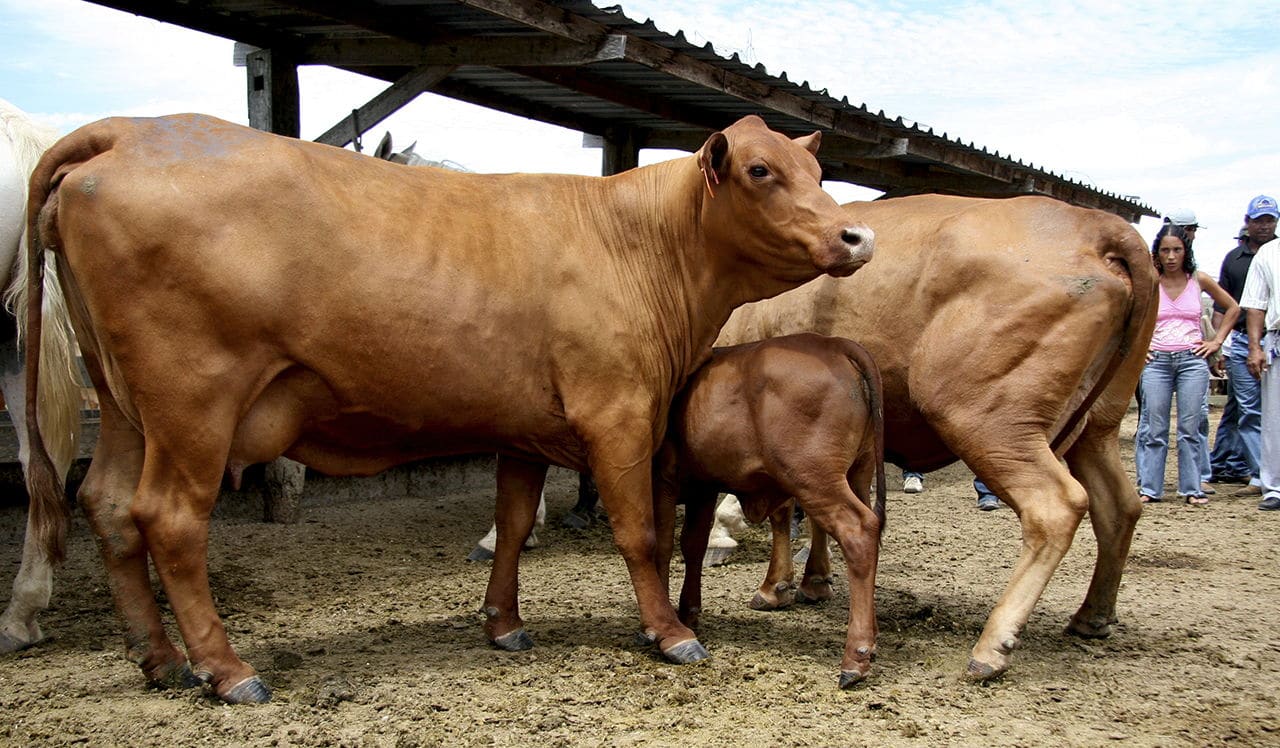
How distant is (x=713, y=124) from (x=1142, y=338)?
481 centimetres

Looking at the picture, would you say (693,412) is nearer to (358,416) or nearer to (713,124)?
(358,416)

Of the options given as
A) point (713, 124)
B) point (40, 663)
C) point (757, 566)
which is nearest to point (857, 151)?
point (713, 124)

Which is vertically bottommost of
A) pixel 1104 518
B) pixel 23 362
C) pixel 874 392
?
pixel 1104 518

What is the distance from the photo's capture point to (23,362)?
503cm

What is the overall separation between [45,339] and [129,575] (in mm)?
1286

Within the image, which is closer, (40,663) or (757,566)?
(40,663)

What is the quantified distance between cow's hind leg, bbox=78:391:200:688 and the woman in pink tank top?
7.80 meters

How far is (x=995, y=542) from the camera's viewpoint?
7551 mm

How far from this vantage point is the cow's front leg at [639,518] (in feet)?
14.8

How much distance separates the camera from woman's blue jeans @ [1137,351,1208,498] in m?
9.30

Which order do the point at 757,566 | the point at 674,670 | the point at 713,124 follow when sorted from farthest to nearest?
1. the point at 713,124
2. the point at 757,566
3. the point at 674,670

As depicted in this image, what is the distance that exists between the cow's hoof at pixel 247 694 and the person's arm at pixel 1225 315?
789 cm

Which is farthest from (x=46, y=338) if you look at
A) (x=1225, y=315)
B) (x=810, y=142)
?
(x=1225, y=315)

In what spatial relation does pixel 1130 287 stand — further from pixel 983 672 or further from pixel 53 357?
pixel 53 357
